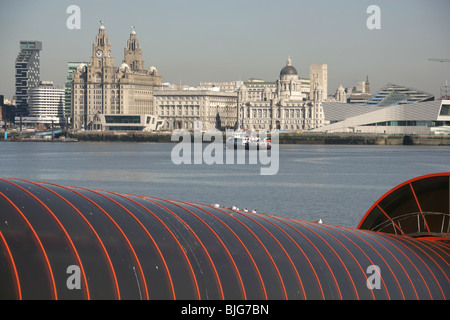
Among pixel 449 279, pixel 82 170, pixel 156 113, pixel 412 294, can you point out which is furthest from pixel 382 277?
pixel 156 113

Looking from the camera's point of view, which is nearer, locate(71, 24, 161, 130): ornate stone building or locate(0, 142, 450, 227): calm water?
locate(0, 142, 450, 227): calm water

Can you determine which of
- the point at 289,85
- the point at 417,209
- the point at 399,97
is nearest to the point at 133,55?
the point at 289,85

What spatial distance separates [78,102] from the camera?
187 metres

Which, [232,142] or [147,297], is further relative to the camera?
[232,142]

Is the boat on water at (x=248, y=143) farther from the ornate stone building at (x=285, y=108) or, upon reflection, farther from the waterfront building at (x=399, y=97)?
the ornate stone building at (x=285, y=108)

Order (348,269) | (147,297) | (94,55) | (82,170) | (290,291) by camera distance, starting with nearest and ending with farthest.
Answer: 1. (147,297)
2. (290,291)
3. (348,269)
4. (82,170)
5. (94,55)

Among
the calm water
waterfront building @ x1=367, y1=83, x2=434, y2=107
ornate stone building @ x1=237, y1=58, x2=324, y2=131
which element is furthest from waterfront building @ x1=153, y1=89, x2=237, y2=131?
the calm water

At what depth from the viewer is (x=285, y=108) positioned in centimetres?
17500

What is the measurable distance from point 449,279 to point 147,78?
178496mm

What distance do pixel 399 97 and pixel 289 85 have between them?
29.4 meters

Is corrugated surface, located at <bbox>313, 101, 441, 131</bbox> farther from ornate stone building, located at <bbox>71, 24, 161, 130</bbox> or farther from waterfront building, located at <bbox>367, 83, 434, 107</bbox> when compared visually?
ornate stone building, located at <bbox>71, 24, 161, 130</bbox>

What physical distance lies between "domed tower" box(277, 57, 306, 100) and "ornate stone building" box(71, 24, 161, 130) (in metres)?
29.3

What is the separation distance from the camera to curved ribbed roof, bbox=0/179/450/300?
370 inches

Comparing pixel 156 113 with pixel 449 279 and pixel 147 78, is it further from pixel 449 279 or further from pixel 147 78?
pixel 449 279
